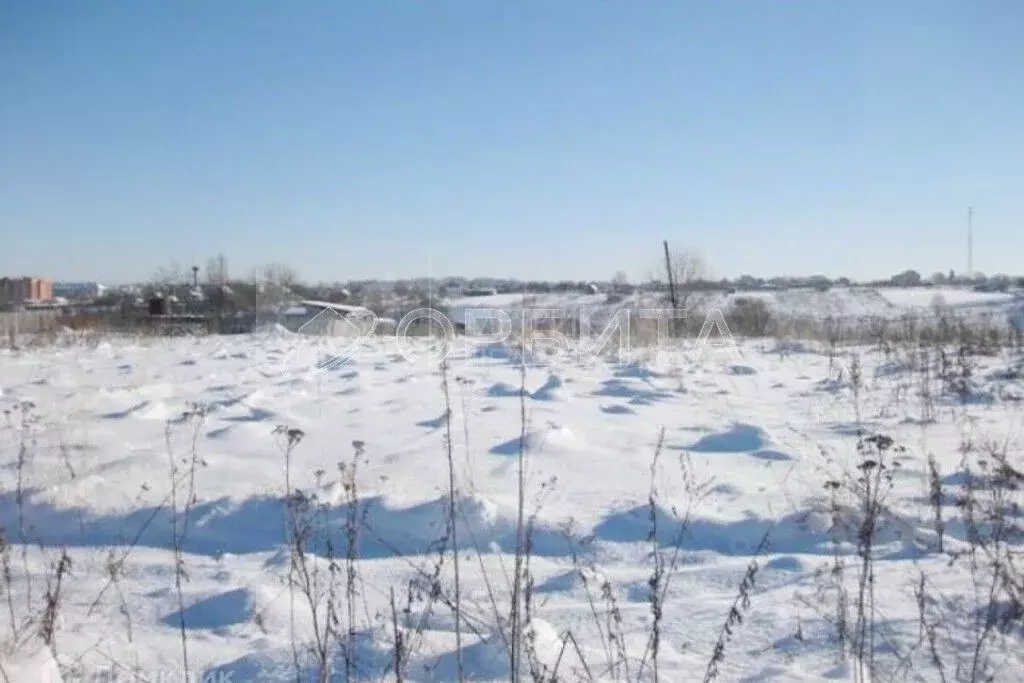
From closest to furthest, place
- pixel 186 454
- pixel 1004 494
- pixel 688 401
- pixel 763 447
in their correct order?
pixel 1004 494 < pixel 186 454 < pixel 763 447 < pixel 688 401

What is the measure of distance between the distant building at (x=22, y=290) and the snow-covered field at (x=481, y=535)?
43643 millimetres

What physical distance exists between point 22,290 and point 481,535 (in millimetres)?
64836

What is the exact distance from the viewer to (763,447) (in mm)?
5145

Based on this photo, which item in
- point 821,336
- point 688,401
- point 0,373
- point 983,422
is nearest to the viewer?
point 983,422

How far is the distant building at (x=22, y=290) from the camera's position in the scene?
43381mm

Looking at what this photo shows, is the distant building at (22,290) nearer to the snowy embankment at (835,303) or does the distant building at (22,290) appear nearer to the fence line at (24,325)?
the fence line at (24,325)

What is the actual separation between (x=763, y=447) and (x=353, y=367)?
6746 mm

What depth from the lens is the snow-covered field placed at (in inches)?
90.0

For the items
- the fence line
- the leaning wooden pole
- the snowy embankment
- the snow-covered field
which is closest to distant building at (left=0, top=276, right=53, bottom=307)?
the fence line

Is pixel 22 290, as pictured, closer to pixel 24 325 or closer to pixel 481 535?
pixel 24 325

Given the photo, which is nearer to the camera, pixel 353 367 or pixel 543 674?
pixel 543 674

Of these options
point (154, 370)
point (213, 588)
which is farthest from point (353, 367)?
point (213, 588)

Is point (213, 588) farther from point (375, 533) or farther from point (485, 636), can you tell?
point (485, 636)

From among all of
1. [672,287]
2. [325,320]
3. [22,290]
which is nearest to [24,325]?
[325,320]
